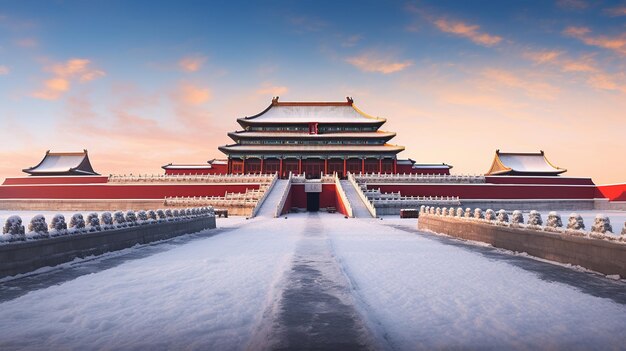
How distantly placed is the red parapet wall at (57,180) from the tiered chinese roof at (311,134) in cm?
1400

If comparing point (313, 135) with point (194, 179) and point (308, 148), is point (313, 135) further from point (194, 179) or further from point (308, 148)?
point (194, 179)

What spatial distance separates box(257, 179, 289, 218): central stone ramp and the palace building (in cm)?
907

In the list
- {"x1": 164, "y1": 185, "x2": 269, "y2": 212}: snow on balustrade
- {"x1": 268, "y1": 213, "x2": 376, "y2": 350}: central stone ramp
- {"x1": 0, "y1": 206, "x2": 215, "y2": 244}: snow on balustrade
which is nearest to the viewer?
{"x1": 268, "y1": 213, "x2": 376, "y2": 350}: central stone ramp

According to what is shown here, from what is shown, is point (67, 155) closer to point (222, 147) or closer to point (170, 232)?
point (222, 147)

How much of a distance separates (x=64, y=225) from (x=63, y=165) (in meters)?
49.1

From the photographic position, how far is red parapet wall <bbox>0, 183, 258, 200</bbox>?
40594 mm

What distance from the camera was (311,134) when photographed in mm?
50031

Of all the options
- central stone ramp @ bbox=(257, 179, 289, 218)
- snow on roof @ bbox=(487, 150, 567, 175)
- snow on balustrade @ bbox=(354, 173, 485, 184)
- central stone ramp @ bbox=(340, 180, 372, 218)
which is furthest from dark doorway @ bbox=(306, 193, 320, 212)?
snow on roof @ bbox=(487, 150, 567, 175)

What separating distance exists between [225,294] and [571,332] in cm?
460

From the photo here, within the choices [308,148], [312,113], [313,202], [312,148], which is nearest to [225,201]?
[313,202]

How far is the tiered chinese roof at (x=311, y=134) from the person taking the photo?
1879 inches

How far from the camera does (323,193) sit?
131 ft

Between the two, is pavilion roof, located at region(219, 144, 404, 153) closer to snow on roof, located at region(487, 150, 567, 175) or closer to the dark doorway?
the dark doorway

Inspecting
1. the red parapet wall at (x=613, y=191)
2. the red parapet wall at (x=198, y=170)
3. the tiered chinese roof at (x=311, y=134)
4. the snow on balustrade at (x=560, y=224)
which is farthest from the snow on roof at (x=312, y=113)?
the snow on balustrade at (x=560, y=224)
